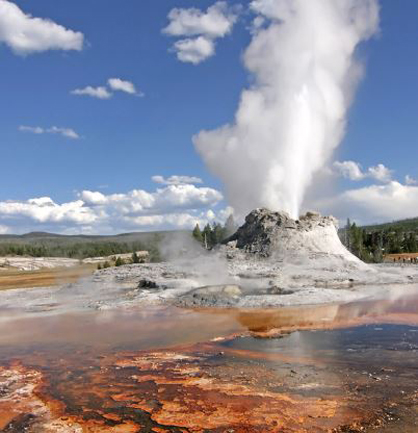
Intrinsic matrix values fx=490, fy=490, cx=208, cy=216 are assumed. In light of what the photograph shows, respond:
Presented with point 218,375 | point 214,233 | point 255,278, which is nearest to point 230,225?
point 214,233

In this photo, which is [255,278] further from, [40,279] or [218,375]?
[40,279]

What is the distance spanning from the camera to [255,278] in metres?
27.9

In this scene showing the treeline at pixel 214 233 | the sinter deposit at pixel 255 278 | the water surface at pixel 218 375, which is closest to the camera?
the water surface at pixel 218 375

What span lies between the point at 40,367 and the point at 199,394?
527 centimetres

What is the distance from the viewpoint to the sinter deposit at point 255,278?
79.5ft

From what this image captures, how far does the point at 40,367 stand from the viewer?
12.8 m

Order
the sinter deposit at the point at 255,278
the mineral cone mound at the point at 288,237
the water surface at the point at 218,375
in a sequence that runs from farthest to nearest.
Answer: the mineral cone mound at the point at 288,237
the sinter deposit at the point at 255,278
the water surface at the point at 218,375

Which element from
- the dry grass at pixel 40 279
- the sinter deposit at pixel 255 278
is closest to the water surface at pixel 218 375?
the sinter deposit at pixel 255 278

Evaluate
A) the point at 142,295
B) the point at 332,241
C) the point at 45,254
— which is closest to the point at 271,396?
the point at 142,295

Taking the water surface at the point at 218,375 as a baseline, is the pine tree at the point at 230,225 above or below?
above

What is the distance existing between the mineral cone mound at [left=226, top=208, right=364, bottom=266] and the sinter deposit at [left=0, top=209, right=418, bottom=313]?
68mm

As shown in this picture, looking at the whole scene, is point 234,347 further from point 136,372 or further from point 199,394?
point 199,394

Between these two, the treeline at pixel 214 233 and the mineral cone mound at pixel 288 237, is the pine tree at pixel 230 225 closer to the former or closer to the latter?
the treeline at pixel 214 233

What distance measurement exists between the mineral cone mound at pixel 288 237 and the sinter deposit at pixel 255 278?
0.22 ft
